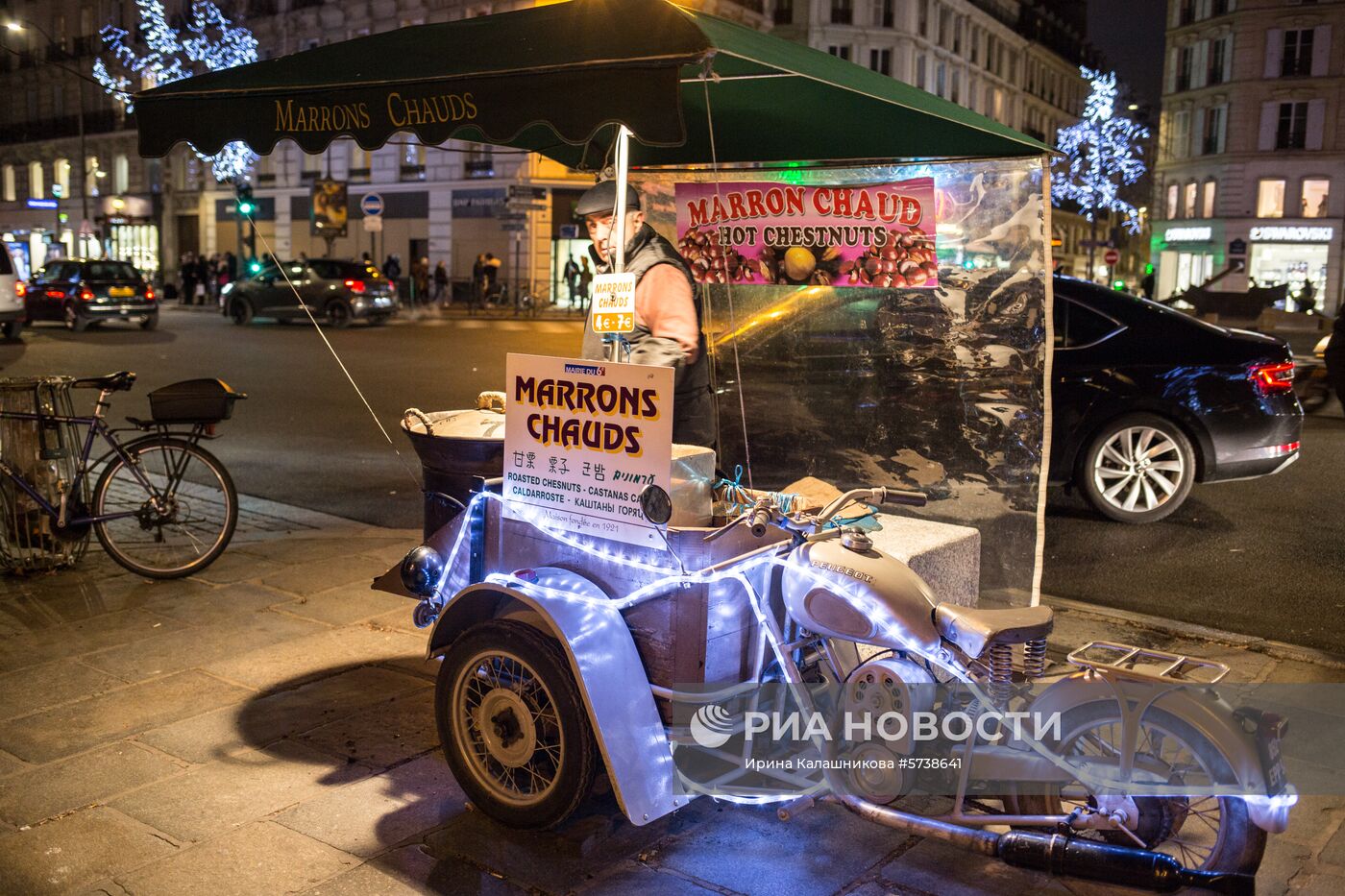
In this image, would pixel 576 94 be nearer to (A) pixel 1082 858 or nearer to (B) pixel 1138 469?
(A) pixel 1082 858

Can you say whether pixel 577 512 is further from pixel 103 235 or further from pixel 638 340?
pixel 103 235

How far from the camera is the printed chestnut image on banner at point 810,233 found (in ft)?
19.9

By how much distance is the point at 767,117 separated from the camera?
586 cm

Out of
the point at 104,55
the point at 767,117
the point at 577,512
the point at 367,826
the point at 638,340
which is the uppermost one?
the point at 104,55

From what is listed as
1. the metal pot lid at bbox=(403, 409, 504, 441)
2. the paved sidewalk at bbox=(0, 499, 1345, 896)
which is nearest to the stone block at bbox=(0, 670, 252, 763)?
the paved sidewalk at bbox=(0, 499, 1345, 896)

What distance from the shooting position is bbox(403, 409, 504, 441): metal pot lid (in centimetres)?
431

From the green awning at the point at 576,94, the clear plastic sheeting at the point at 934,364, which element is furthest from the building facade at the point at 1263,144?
the green awning at the point at 576,94

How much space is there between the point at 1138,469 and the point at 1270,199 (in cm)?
5474

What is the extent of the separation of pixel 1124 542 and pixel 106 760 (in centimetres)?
623

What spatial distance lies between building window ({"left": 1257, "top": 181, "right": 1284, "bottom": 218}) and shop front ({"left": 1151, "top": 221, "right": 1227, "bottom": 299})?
6.54 feet

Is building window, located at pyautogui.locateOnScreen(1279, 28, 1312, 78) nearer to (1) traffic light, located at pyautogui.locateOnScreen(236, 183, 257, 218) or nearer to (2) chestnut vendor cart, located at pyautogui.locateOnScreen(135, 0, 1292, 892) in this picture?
(1) traffic light, located at pyautogui.locateOnScreen(236, 183, 257, 218)

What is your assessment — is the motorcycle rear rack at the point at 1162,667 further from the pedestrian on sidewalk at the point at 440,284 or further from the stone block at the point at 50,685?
the pedestrian on sidewalk at the point at 440,284

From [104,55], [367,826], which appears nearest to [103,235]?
[104,55]

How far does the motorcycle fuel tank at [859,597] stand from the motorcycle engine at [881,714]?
0.09 meters
